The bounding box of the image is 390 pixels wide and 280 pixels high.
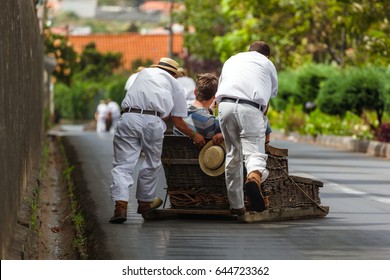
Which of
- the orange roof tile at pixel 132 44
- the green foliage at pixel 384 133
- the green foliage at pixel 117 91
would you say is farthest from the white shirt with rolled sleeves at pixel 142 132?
the orange roof tile at pixel 132 44

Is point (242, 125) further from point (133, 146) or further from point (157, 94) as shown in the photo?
point (133, 146)

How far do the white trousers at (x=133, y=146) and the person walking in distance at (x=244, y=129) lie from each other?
684 millimetres

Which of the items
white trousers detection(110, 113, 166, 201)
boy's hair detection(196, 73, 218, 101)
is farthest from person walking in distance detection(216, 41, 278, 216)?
white trousers detection(110, 113, 166, 201)

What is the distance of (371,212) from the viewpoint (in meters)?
16.0

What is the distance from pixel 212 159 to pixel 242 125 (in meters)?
0.54

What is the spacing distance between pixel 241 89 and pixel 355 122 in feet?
82.7

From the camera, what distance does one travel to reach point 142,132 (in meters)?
13.8

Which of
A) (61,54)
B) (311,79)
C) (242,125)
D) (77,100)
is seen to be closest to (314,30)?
(311,79)

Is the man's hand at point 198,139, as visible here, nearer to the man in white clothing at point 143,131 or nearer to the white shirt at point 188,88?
the man in white clothing at point 143,131

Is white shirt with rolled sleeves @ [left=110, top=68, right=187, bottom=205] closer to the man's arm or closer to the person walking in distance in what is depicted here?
the man's arm

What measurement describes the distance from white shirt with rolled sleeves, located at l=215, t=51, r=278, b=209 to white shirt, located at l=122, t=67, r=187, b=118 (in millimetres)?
406
